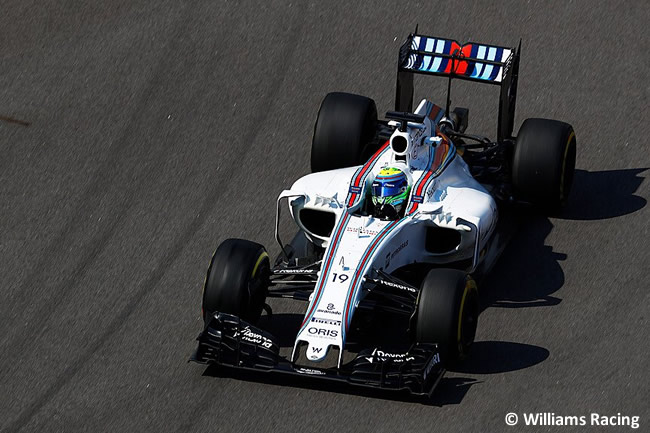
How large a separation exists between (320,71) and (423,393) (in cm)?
828

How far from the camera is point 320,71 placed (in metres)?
22.5

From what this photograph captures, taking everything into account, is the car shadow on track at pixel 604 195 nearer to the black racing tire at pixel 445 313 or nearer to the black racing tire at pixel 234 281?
the black racing tire at pixel 445 313

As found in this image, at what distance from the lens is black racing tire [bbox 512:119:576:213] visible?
1848cm

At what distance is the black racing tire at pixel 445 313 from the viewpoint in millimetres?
15547

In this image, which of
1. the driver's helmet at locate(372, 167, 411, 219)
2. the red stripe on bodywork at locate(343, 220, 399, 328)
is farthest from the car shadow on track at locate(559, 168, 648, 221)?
the red stripe on bodywork at locate(343, 220, 399, 328)

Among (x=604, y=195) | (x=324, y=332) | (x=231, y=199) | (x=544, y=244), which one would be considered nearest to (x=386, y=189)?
(x=324, y=332)

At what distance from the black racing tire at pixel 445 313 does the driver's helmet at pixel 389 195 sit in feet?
5.02

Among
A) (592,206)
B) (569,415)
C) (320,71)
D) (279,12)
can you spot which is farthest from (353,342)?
(279,12)

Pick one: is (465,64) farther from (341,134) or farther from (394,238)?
(394,238)

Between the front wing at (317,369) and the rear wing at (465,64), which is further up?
the rear wing at (465,64)

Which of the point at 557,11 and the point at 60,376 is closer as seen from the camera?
the point at 60,376

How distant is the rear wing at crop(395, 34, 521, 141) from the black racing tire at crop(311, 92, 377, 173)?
748 mm

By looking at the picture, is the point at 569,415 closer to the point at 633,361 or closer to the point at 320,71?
the point at 633,361

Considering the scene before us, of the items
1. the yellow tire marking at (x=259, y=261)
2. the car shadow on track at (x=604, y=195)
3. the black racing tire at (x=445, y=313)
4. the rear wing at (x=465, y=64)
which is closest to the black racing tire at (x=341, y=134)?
the rear wing at (x=465, y=64)
